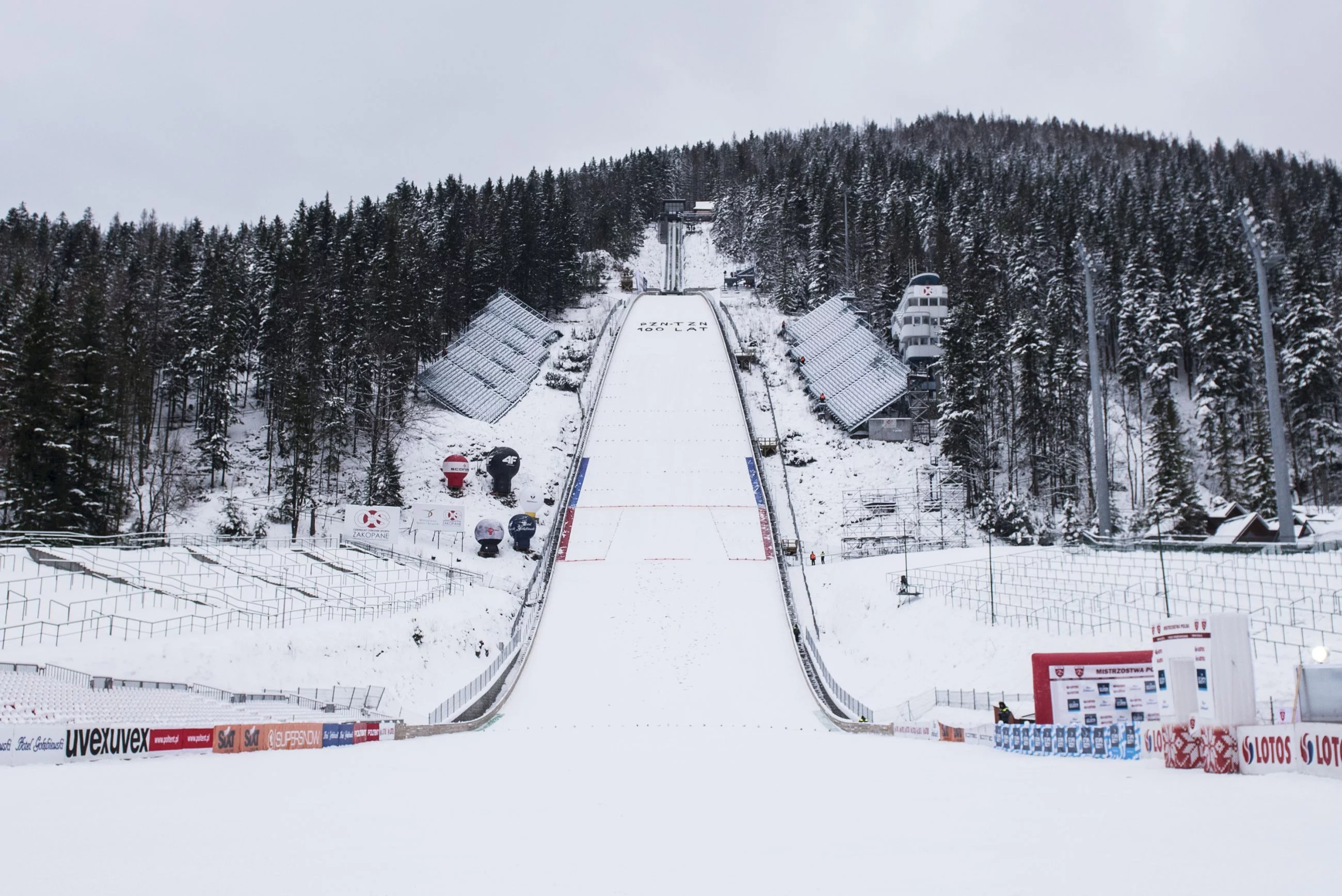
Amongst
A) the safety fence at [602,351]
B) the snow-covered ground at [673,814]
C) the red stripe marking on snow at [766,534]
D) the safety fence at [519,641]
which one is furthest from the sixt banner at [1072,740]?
the safety fence at [602,351]

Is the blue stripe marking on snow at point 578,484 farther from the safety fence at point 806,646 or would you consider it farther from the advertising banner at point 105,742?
the advertising banner at point 105,742

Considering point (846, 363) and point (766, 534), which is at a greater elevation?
point (846, 363)

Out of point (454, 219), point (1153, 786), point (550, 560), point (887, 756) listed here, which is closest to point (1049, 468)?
point (550, 560)

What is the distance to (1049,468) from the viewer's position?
2217 inches

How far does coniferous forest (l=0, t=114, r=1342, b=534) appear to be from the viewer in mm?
43438

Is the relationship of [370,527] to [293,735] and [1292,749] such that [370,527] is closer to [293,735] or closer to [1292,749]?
[293,735]

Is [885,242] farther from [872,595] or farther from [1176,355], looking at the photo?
[872,595]

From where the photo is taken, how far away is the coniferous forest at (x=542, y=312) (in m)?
43.4

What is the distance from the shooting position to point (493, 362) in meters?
69.2

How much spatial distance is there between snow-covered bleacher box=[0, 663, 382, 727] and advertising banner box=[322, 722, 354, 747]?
163 centimetres

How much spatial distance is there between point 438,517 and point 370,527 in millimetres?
3346

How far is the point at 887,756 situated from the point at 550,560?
94.7 ft

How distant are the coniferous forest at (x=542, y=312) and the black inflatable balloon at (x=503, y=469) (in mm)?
5383

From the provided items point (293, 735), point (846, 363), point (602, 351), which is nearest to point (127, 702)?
point (293, 735)
